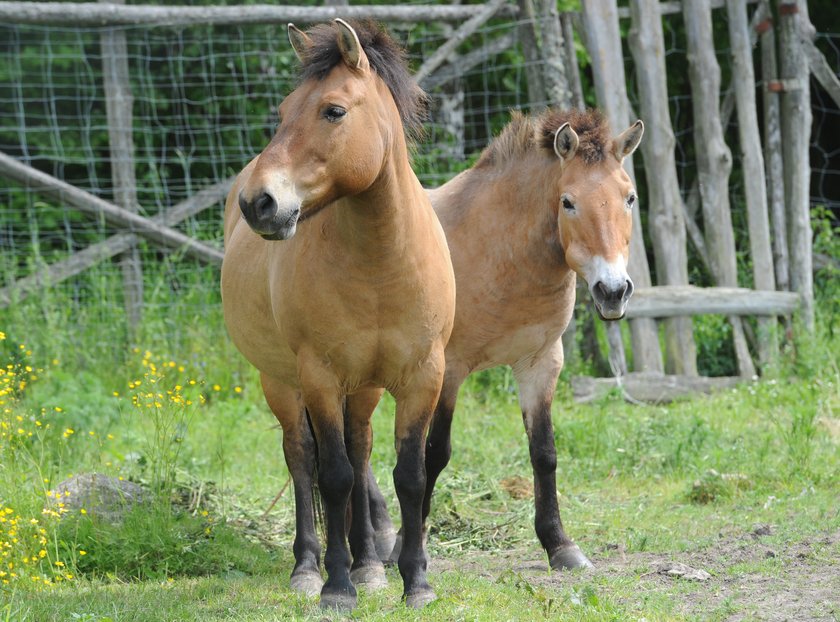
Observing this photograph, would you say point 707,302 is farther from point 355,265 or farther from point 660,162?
point 355,265

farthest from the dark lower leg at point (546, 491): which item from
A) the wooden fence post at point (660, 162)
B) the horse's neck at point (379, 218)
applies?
the wooden fence post at point (660, 162)

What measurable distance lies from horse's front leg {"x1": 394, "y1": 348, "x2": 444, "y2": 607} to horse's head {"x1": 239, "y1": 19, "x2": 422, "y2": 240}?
0.83m

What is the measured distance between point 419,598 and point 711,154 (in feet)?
19.0

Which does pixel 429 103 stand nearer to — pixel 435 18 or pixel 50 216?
pixel 435 18

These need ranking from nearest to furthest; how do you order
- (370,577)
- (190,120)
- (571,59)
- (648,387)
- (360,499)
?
(370,577), (360,499), (648,387), (571,59), (190,120)

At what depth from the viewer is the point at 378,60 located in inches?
161

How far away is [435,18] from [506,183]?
12.7 feet

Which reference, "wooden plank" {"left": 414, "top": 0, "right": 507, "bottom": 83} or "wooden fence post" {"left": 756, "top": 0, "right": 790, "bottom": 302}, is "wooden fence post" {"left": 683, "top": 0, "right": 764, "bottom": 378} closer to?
"wooden fence post" {"left": 756, "top": 0, "right": 790, "bottom": 302}

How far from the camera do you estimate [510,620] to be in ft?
12.9

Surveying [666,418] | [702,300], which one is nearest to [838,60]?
[702,300]

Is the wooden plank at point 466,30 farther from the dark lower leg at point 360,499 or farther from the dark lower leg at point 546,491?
the dark lower leg at point 360,499

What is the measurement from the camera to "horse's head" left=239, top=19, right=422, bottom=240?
364cm

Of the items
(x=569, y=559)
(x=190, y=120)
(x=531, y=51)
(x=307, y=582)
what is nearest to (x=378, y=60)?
(x=307, y=582)

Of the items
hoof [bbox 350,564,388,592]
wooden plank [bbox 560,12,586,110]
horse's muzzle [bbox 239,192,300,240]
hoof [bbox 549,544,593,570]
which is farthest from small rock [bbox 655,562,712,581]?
wooden plank [bbox 560,12,586,110]
